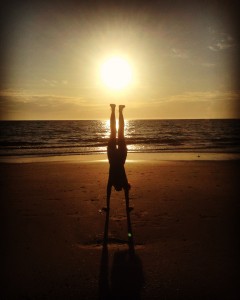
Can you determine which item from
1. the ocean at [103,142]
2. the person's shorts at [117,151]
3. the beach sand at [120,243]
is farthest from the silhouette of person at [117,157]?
the ocean at [103,142]

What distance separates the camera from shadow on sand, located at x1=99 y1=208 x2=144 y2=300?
204 inches

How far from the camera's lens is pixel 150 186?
13180mm

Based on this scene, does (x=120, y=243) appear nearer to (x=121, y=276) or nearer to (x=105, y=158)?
(x=121, y=276)

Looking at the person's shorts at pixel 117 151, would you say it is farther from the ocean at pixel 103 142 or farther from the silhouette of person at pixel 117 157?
the ocean at pixel 103 142

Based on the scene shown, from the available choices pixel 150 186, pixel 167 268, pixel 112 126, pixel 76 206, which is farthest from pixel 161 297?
pixel 150 186

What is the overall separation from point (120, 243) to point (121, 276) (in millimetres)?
1361

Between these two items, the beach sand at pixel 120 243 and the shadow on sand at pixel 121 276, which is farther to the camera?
the beach sand at pixel 120 243

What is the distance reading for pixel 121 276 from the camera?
5.74m

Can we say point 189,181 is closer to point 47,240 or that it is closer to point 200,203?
point 200,203

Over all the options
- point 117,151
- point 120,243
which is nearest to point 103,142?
point 117,151

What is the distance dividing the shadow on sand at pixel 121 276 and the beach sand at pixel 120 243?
0.02 metres

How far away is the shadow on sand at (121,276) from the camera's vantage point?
519 cm

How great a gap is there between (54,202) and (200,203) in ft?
15.0

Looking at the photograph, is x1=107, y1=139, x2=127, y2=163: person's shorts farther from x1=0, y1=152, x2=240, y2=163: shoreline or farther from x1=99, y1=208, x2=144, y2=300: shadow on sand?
x1=0, y1=152, x2=240, y2=163: shoreline
